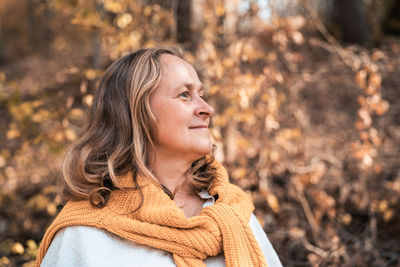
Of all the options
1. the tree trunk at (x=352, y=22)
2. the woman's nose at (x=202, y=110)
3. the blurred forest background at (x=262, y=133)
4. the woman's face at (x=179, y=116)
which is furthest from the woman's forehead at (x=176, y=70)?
the tree trunk at (x=352, y=22)

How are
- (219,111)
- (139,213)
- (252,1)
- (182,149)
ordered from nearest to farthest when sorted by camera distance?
(139,213) → (182,149) → (252,1) → (219,111)

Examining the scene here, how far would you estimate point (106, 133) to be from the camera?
179 cm

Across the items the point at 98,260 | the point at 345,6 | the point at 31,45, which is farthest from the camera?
the point at 31,45

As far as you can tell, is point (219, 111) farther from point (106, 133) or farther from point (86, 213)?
point (86, 213)

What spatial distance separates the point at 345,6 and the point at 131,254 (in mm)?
8894

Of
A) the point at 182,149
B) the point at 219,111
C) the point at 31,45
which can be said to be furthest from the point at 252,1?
the point at 31,45

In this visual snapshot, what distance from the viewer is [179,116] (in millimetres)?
1692

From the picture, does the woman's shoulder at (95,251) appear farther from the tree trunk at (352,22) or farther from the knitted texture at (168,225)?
the tree trunk at (352,22)

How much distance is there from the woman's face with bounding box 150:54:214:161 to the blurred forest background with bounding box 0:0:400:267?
62 centimetres

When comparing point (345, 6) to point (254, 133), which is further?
point (345, 6)

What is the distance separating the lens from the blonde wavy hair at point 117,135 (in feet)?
5.51

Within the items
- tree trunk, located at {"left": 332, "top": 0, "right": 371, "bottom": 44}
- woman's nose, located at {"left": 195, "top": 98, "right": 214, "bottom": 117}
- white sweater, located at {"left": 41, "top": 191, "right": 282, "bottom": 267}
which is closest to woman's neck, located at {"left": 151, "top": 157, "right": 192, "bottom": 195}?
woman's nose, located at {"left": 195, "top": 98, "right": 214, "bottom": 117}

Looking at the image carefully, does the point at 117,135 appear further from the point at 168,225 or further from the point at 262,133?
the point at 262,133

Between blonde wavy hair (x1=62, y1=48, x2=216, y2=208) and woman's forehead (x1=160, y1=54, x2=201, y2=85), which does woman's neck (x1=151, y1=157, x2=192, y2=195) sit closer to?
blonde wavy hair (x1=62, y1=48, x2=216, y2=208)
